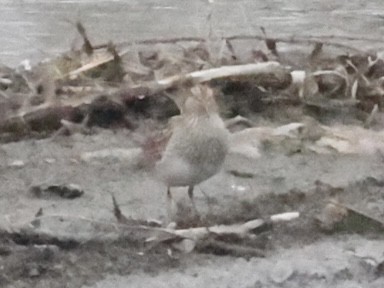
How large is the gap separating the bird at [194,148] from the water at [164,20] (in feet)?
2.77

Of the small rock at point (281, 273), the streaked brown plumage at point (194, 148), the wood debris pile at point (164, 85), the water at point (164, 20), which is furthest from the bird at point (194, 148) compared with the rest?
the water at point (164, 20)

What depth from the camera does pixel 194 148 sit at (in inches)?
43.7

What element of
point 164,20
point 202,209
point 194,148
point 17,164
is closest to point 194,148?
point 194,148

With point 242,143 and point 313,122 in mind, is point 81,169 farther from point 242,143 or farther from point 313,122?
point 313,122

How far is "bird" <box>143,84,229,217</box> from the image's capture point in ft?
3.65

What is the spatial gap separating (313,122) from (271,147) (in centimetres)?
11

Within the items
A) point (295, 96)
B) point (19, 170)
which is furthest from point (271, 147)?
point (19, 170)

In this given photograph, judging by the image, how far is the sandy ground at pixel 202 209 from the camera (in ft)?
3.46

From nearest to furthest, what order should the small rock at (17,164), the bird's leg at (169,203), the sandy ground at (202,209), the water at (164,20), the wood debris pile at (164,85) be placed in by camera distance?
the sandy ground at (202,209), the bird's leg at (169,203), the small rock at (17,164), the wood debris pile at (164,85), the water at (164,20)

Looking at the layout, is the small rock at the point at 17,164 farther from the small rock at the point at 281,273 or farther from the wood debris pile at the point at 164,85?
the small rock at the point at 281,273

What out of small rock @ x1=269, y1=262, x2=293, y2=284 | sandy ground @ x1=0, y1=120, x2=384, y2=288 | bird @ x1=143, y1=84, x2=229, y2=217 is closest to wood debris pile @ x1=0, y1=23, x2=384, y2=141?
sandy ground @ x1=0, y1=120, x2=384, y2=288

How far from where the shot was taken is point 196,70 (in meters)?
1.59

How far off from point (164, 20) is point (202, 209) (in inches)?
44.9

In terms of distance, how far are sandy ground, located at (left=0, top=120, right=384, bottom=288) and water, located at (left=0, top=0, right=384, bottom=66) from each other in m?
0.64
